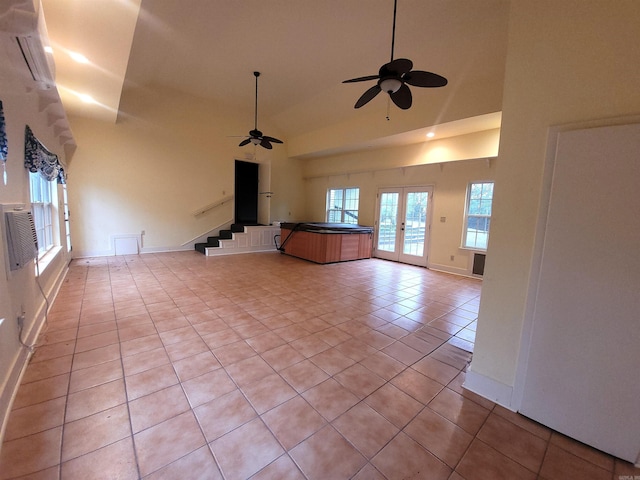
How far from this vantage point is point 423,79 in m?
2.68

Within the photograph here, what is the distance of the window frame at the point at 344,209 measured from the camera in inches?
307

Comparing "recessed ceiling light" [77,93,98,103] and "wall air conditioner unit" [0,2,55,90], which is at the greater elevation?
"recessed ceiling light" [77,93,98,103]

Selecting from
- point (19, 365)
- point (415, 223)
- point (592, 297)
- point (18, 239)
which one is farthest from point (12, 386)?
point (415, 223)

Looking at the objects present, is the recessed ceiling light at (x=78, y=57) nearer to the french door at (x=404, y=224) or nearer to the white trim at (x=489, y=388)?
the white trim at (x=489, y=388)

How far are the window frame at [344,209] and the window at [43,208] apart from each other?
6398mm

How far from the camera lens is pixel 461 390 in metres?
1.96

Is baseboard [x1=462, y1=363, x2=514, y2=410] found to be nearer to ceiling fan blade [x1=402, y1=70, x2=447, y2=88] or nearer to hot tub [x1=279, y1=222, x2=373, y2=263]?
ceiling fan blade [x1=402, y1=70, x2=447, y2=88]

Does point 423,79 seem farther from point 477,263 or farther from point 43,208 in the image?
point 43,208

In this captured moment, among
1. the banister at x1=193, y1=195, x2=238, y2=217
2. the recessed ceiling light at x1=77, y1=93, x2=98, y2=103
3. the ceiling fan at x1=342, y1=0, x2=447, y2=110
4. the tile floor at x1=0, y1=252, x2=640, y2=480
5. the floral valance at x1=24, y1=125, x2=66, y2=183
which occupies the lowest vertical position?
the tile floor at x1=0, y1=252, x2=640, y2=480

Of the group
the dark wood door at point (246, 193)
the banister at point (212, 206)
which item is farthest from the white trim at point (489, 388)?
the dark wood door at point (246, 193)

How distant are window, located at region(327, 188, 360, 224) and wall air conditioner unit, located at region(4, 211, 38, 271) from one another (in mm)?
6702

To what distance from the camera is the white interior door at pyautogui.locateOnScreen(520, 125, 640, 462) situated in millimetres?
1373

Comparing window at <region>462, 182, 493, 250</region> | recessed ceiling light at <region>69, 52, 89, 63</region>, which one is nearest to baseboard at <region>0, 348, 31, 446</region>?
recessed ceiling light at <region>69, 52, 89, 63</region>

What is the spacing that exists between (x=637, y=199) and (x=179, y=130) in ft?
25.9
